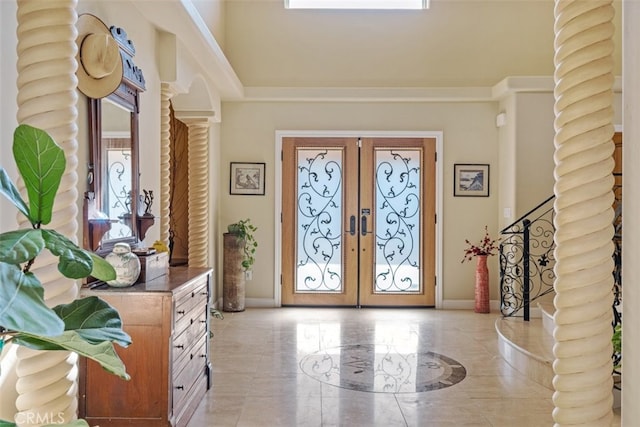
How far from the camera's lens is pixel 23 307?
726 millimetres

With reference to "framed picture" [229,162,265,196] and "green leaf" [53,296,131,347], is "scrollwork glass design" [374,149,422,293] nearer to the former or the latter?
"framed picture" [229,162,265,196]

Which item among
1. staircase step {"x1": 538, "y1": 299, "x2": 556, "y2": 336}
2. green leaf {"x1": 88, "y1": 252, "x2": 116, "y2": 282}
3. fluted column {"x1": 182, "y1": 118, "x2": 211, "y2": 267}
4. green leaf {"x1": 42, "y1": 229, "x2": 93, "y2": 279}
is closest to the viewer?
green leaf {"x1": 42, "y1": 229, "x2": 93, "y2": 279}

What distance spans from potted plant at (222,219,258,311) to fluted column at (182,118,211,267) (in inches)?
17.5

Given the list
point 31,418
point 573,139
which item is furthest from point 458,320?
point 31,418

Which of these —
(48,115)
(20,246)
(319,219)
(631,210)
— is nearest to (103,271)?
(20,246)

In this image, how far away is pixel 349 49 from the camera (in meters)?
6.60

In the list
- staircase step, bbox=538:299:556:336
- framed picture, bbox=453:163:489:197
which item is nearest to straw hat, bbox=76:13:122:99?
staircase step, bbox=538:299:556:336

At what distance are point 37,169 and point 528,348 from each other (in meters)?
3.99

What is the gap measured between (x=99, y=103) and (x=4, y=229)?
1241 millimetres

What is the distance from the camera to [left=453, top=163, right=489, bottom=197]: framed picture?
21.4 ft

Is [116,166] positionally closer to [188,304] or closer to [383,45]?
[188,304]

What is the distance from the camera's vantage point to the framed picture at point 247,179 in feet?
21.6

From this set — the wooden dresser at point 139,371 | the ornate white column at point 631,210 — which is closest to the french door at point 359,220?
the wooden dresser at point 139,371

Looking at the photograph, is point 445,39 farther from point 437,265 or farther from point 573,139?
point 573,139
